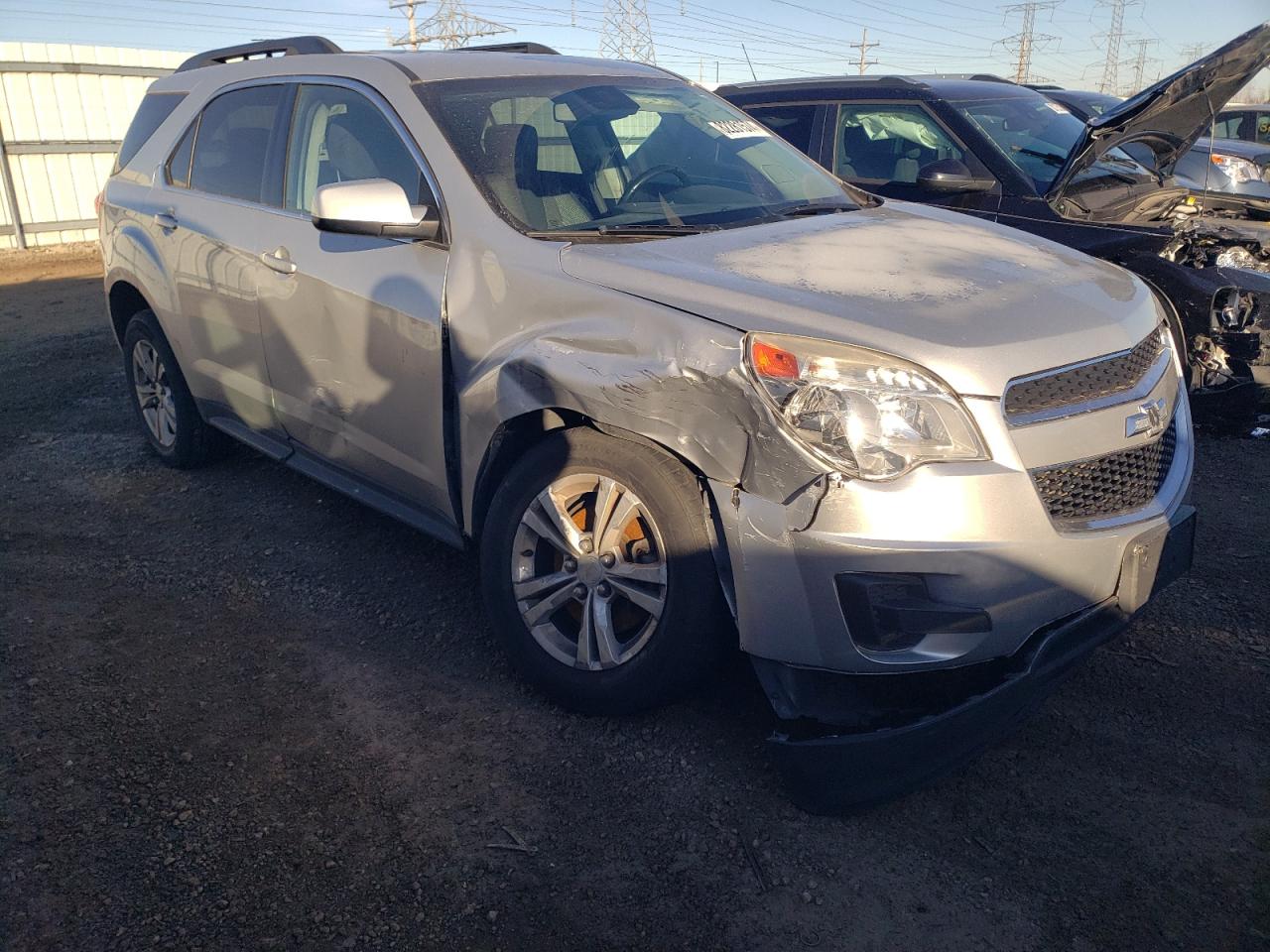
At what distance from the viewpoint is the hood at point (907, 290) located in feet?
8.39

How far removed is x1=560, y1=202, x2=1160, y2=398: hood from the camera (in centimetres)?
256

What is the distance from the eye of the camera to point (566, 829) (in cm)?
273

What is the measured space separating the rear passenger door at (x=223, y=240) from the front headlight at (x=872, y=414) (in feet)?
8.05

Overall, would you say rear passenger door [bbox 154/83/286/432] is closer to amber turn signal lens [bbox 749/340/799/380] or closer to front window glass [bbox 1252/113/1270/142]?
amber turn signal lens [bbox 749/340/799/380]

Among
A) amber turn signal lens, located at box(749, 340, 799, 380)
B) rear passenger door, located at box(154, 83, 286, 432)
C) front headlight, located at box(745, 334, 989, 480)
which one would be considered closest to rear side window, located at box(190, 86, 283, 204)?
rear passenger door, located at box(154, 83, 286, 432)

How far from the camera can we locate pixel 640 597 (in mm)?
2906

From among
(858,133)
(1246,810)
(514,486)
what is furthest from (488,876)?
(858,133)

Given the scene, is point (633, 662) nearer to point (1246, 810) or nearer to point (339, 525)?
point (1246, 810)

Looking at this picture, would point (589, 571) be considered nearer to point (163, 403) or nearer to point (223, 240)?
point (223, 240)

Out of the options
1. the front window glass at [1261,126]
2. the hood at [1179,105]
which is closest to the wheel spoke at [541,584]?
the hood at [1179,105]

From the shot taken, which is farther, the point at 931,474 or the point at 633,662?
the point at 633,662

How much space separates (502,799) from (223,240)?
2739 millimetres

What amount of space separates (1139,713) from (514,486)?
1981mm

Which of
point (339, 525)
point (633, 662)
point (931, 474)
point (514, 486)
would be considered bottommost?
point (339, 525)
